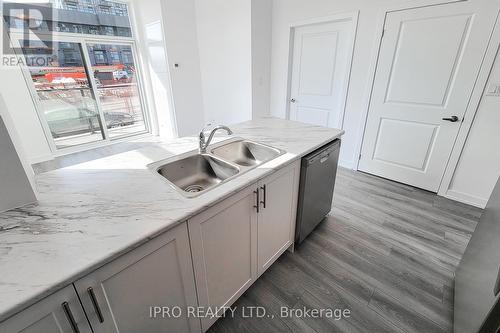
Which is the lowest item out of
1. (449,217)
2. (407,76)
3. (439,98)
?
(449,217)

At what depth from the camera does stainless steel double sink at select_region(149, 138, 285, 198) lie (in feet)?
4.55

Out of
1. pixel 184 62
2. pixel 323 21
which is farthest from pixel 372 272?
pixel 184 62

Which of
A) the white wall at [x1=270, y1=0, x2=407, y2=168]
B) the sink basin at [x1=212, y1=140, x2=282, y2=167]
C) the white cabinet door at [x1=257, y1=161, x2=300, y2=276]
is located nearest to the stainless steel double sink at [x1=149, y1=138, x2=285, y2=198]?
the sink basin at [x1=212, y1=140, x2=282, y2=167]

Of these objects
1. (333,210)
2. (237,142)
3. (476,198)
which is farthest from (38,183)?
(476,198)

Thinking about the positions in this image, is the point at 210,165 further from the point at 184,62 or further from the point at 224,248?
the point at 184,62

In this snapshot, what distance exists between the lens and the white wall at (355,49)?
2.74m

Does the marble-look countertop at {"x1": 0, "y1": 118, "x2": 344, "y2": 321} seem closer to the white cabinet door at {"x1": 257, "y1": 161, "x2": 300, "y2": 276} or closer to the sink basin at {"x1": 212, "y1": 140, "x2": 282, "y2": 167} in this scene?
the white cabinet door at {"x1": 257, "y1": 161, "x2": 300, "y2": 276}

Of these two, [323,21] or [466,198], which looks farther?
[323,21]

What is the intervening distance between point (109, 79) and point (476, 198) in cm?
612

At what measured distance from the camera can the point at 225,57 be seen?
12.7 ft

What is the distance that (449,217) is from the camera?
90.7 inches

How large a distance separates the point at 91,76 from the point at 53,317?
190 inches

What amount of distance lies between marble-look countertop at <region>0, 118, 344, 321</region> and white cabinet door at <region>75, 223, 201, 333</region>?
0.22 ft

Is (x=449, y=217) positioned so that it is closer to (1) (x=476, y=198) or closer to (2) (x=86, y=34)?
(1) (x=476, y=198)
